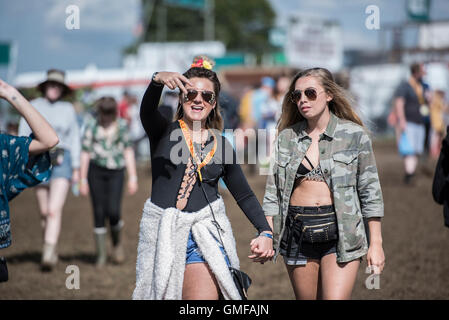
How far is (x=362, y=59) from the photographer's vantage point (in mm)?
50500

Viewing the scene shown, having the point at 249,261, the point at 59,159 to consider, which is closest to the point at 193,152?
the point at 59,159

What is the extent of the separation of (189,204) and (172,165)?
25 cm

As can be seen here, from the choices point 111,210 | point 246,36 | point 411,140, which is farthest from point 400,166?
point 246,36

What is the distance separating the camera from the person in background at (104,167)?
296 inches

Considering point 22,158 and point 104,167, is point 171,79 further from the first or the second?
point 104,167

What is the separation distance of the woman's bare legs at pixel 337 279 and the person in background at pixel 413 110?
9264mm

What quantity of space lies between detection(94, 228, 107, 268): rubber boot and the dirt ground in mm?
136

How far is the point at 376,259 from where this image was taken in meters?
3.40

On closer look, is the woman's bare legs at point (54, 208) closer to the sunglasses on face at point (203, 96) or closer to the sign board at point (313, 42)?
the sunglasses on face at point (203, 96)

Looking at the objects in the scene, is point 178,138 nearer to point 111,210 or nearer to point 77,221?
point 111,210

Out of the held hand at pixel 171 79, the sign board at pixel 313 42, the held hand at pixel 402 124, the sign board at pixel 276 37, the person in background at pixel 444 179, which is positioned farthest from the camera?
the sign board at pixel 276 37

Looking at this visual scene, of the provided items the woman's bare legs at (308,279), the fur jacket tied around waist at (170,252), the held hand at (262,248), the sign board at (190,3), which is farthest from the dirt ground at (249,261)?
the sign board at (190,3)
